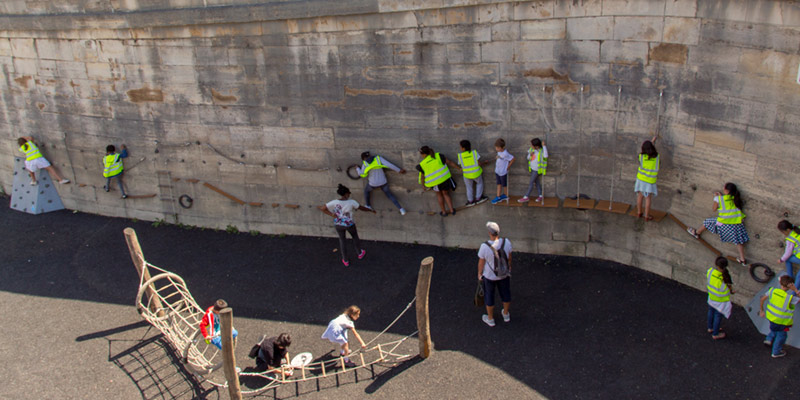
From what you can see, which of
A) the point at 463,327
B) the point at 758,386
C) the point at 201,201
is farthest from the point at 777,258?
the point at 201,201

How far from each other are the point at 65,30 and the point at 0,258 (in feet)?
14.8

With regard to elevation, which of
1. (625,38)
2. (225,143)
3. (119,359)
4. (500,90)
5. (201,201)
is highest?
(625,38)

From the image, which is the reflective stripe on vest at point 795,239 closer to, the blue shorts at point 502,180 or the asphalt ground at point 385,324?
the asphalt ground at point 385,324

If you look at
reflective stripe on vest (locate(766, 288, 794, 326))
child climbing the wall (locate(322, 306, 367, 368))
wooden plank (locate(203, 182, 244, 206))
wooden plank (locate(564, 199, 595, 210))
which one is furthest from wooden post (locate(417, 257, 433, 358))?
wooden plank (locate(203, 182, 244, 206))

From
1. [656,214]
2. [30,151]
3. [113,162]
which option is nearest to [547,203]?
[656,214]

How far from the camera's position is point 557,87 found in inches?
397

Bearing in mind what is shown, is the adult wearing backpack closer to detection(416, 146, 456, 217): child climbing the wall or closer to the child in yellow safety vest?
detection(416, 146, 456, 217): child climbing the wall

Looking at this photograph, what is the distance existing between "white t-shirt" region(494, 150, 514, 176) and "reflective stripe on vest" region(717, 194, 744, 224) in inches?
123

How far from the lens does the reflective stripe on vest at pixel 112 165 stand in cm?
1340

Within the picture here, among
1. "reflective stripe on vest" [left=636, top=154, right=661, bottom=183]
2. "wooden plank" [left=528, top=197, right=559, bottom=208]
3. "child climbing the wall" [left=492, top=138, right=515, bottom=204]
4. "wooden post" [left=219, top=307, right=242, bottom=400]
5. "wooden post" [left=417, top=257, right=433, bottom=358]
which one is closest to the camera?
"wooden post" [left=219, top=307, right=242, bottom=400]

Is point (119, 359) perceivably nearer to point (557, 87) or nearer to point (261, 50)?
point (261, 50)

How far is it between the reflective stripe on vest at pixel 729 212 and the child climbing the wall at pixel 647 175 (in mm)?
1020

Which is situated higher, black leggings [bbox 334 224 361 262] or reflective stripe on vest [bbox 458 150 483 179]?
reflective stripe on vest [bbox 458 150 483 179]

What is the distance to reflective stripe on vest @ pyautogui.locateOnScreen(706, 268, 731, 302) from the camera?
8234 mm
